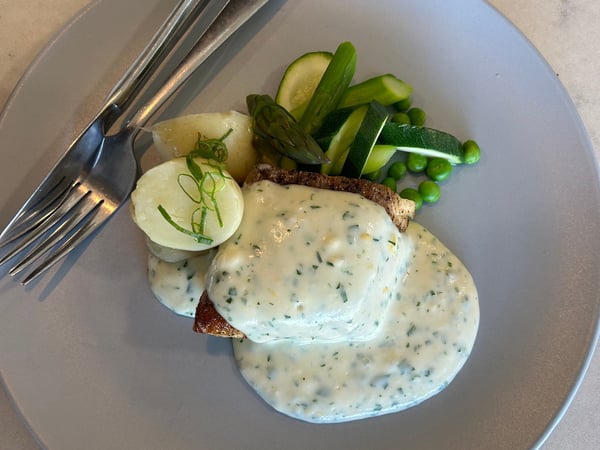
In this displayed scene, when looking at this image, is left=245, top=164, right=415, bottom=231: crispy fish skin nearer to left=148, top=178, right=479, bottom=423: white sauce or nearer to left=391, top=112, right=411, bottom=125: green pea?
left=148, top=178, right=479, bottom=423: white sauce

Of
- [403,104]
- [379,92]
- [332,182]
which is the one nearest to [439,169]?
[403,104]

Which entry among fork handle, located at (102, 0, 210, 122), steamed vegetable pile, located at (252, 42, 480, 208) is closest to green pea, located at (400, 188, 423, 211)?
steamed vegetable pile, located at (252, 42, 480, 208)

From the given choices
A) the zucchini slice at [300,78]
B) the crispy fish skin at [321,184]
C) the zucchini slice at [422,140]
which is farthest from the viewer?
the zucchini slice at [300,78]

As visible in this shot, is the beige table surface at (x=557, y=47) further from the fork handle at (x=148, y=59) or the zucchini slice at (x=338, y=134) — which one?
the zucchini slice at (x=338, y=134)

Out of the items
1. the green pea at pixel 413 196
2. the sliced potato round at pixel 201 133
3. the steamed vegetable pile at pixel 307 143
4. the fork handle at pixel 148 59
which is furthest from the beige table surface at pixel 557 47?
the green pea at pixel 413 196

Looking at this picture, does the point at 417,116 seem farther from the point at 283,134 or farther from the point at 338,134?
the point at 283,134

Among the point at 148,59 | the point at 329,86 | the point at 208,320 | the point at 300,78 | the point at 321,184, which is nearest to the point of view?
the point at 208,320
